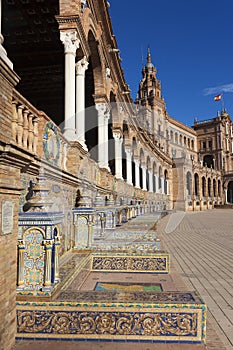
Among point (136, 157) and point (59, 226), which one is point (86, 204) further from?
point (136, 157)

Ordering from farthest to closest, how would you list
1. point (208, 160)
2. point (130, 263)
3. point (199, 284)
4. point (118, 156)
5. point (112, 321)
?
point (208, 160)
point (118, 156)
point (130, 263)
point (199, 284)
point (112, 321)

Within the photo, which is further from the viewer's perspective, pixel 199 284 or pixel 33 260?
pixel 199 284

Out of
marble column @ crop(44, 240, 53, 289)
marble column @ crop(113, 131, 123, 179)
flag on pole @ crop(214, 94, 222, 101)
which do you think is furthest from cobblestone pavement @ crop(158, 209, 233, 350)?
flag on pole @ crop(214, 94, 222, 101)

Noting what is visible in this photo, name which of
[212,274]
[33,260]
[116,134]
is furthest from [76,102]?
[116,134]

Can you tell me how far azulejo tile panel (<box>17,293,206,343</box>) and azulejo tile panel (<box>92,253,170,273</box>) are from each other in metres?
2.91

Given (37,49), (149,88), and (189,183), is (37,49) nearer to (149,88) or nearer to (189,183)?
(189,183)

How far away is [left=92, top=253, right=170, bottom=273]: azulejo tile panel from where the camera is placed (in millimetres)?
6262

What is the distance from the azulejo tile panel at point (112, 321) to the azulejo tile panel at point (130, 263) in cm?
291

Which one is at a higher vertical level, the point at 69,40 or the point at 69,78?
the point at 69,40

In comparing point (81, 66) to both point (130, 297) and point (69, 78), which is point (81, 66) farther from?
point (130, 297)

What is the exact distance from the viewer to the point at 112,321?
3.35 meters

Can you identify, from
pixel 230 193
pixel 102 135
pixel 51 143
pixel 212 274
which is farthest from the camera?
pixel 230 193

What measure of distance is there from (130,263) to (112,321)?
2.98 meters

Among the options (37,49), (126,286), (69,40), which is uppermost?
(37,49)
